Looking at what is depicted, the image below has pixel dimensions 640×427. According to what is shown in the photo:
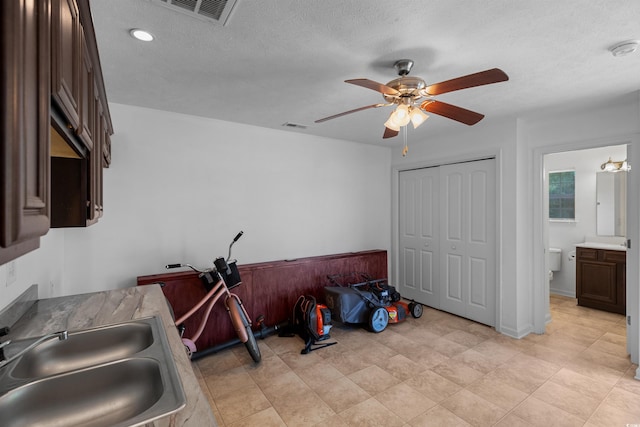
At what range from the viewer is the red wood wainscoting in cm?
299

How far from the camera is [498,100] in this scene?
281cm

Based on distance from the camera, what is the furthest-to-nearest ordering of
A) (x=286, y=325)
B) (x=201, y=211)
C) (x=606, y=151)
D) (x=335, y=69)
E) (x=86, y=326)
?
(x=606, y=151) → (x=286, y=325) → (x=201, y=211) → (x=335, y=69) → (x=86, y=326)

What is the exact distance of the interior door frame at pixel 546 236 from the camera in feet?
9.04

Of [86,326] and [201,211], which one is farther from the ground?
[201,211]

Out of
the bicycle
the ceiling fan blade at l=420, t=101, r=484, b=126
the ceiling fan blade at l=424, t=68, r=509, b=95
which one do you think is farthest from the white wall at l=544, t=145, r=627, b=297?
the bicycle

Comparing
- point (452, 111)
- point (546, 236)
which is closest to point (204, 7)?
point (452, 111)

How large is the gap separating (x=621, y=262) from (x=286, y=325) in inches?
171

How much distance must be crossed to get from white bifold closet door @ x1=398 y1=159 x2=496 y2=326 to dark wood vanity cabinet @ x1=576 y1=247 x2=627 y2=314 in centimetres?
173

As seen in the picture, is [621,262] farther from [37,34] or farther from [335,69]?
[37,34]

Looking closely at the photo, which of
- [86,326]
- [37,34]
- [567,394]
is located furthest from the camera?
[567,394]

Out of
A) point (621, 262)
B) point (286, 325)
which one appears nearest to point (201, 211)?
point (286, 325)

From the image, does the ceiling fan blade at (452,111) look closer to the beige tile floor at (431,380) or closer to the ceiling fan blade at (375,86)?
the ceiling fan blade at (375,86)

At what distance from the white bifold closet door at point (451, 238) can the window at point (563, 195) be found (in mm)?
2267

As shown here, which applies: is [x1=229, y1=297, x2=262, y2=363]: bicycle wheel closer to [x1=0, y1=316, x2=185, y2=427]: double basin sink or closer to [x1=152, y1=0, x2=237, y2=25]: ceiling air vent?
[x1=0, y1=316, x2=185, y2=427]: double basin sink
